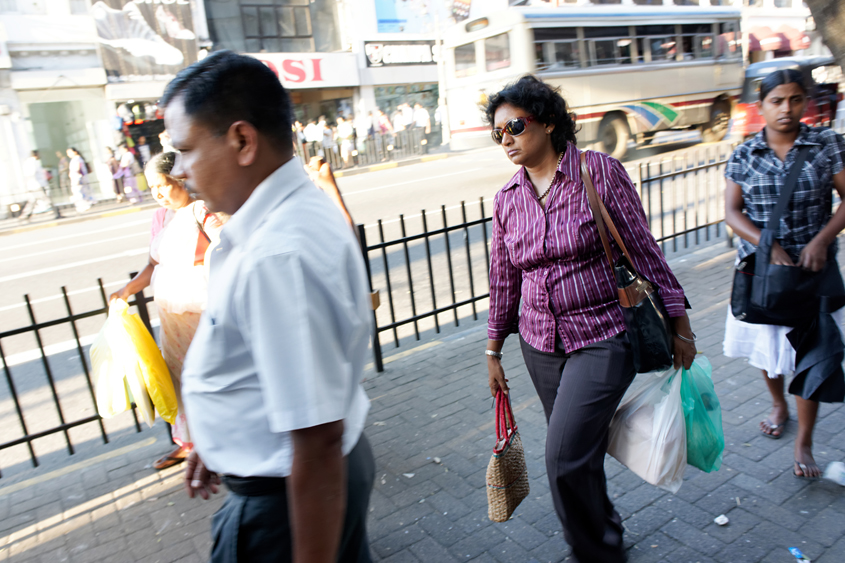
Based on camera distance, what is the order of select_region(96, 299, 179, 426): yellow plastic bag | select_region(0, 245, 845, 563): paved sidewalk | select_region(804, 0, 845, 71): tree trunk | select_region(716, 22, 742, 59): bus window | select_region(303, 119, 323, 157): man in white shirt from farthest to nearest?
select_region(303, 119, 323, 157): man in white shirt
select_region(716, 22, 742, 59): bus window
select_region(804, 0, 845, 71): tree trunk
select_region(96, 299, 179, 426): yellow plastic bag
select_region(0, 245, 845, 563): paved sidewalk

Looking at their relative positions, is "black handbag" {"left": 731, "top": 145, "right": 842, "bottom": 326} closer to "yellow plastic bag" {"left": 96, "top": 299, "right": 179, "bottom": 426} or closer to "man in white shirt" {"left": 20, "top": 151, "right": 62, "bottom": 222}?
"yellow plastic bag" {"left": 96, "top": 299, "right": 179, "bottom": 426}

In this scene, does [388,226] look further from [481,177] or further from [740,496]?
[740,496]

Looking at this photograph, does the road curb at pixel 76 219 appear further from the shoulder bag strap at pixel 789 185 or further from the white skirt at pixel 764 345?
the shoulder bag strap at pixel 789 185

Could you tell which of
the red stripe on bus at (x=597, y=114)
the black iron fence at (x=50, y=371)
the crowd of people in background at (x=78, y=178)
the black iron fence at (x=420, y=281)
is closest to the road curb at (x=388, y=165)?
the red stripe on bus at (x=597, y=114)

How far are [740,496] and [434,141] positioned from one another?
2513 cm

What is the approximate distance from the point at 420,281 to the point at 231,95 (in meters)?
6.32

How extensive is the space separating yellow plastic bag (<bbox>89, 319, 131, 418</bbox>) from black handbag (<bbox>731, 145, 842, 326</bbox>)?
10.5 ft

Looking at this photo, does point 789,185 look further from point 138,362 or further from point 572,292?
point 138,362

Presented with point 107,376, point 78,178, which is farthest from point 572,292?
point 78,178

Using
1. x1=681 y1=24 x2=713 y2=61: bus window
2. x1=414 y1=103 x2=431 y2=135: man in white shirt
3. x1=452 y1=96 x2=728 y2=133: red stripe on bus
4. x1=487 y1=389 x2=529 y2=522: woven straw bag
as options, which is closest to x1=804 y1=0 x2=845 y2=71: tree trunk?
x1=487 y1=389 x2=529 y2=522: woven straw bag

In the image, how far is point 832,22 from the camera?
396 cm

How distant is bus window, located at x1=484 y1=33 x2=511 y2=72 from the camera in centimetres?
1545

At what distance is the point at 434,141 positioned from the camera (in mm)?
27062

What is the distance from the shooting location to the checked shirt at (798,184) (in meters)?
2.85
